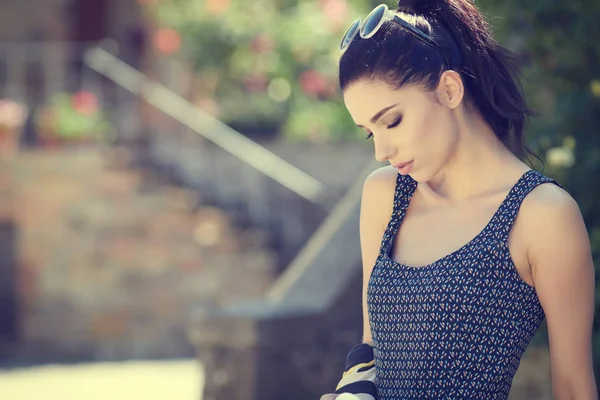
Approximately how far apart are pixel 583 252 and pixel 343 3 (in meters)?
10.7

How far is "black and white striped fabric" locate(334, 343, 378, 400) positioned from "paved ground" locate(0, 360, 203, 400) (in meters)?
4.62

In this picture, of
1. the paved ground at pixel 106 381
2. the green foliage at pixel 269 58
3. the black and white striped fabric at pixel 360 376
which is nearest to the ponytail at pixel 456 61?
the black and white striped fabric at pixel 360 376

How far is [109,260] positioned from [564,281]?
28.0 ft

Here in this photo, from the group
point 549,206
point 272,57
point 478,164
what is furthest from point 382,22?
point 272,57

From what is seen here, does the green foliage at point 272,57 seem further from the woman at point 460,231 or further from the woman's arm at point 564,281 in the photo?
the woman's arm at point 564,281

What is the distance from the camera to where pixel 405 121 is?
82.8 inches

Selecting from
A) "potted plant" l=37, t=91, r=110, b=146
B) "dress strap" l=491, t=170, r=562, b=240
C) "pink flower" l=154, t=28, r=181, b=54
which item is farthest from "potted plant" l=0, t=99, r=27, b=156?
"dress strap" l=491, t=170, r=562, b=240

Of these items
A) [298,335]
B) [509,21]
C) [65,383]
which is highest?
[509,21]

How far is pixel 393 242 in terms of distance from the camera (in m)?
2.26

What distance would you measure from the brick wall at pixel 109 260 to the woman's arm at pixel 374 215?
305 inches

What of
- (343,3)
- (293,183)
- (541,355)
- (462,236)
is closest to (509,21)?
(541,355)

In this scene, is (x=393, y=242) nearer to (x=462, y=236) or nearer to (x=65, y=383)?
(x=462, y=236)

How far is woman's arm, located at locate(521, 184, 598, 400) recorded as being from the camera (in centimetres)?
201

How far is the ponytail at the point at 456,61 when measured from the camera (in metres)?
2.10
